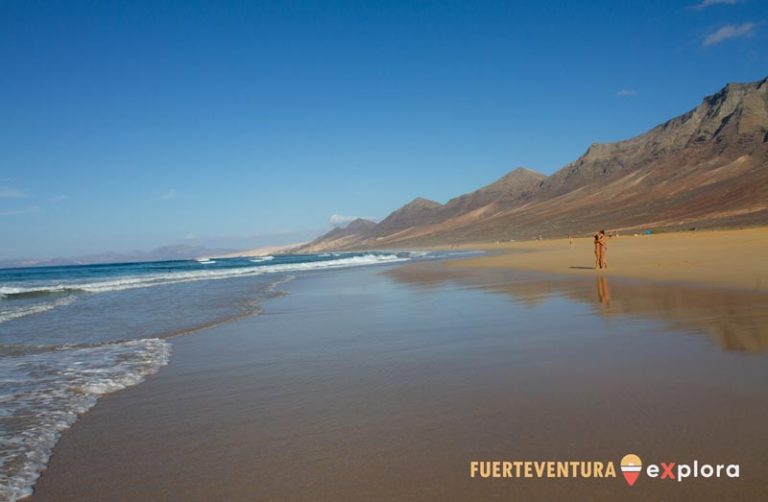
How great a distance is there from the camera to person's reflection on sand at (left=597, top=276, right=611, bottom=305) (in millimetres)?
11012

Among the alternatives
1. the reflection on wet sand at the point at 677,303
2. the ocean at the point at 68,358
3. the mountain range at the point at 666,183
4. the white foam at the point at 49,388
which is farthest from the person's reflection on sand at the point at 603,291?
the mountain range at the point at 666,183

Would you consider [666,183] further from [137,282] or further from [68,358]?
[68,358]

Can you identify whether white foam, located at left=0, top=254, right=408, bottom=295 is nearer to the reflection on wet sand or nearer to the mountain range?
the reflection on wet sand

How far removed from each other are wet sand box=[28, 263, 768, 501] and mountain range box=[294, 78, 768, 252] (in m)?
54.7

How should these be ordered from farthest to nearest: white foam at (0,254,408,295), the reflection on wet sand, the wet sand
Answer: white foam at (0,254,408,295) < the reflection on wet sand < the wet sand

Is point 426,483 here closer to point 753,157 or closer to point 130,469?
point 130,469

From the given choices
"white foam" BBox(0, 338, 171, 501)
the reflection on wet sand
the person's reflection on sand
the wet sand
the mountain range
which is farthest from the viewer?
the mountain range

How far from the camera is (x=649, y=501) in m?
2.96

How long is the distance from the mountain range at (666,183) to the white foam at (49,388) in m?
57.7

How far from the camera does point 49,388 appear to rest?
6.30 meters

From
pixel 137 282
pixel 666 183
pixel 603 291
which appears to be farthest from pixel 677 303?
pixel 666 183

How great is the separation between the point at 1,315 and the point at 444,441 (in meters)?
16.7

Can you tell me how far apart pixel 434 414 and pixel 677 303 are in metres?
7.46

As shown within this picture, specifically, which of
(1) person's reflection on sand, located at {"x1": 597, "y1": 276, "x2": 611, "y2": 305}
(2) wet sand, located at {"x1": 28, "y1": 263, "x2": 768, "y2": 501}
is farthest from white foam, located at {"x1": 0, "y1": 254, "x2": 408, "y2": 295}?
(2) wet sand, located at {"x1": 28, "y1": 263, "x2": 768, "y2": 501}
